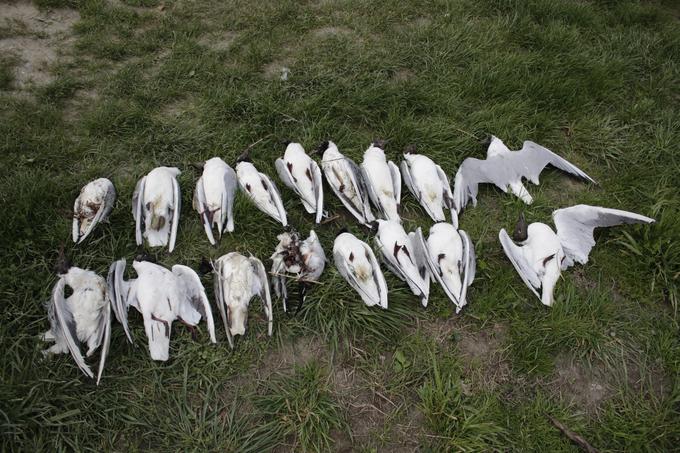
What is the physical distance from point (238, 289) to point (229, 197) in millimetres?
708

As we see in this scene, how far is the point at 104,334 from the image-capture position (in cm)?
242

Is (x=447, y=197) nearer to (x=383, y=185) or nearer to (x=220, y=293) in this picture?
(x=383, y=185)

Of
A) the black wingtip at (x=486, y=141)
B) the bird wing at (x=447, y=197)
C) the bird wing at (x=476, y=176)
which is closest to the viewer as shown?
the bird wing at (x=447, y=197)

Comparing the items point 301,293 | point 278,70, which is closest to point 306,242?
point 301,293

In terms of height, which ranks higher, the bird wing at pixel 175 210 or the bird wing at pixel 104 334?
the bird wing at pixel 175 210

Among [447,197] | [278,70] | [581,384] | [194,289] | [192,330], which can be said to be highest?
[278,70]

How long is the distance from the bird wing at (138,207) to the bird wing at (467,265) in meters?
2.04

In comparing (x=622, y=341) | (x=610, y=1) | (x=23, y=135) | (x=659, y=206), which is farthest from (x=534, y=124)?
(x=23, y=135)

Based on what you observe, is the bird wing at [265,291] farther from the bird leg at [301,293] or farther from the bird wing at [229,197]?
the bird wing at [229,197]

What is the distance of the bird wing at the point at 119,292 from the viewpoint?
8.12ft

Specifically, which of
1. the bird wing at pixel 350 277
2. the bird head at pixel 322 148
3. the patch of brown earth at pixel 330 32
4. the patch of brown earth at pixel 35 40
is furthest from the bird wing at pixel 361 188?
the patch of brown earth at pixel 35 40

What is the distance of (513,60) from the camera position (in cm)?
441

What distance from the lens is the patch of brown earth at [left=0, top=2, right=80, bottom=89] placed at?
393cm

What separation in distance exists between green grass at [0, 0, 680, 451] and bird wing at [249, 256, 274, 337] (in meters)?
0.09
